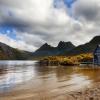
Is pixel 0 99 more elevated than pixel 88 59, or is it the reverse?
pixel 88 59

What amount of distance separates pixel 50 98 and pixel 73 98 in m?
2.51

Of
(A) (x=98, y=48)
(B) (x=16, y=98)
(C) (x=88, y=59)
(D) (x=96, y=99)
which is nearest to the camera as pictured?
(D) (x=96, y=99)

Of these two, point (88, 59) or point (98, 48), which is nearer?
point (98, 48)

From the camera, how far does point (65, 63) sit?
437ft

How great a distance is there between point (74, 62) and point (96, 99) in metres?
108

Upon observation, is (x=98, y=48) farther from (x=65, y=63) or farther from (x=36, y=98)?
(x=36, y=98)

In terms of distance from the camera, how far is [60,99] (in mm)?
22062

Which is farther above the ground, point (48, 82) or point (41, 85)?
point (48, 82)

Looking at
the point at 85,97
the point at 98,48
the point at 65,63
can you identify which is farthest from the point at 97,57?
the point at 85,97

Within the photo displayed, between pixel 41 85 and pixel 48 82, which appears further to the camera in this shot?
pixel 48 82

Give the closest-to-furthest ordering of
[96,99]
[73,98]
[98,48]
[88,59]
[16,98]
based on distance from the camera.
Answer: [96,99] < [73,98] < [16,98] < [98,48] < [88,59]

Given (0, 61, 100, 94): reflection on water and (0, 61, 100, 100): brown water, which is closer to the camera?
(0, 61, 100, 100): brown water

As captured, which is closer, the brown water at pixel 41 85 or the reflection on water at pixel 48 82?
the brown water at pixel 41 85

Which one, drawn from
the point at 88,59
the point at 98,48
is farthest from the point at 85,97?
the point at 88,59
